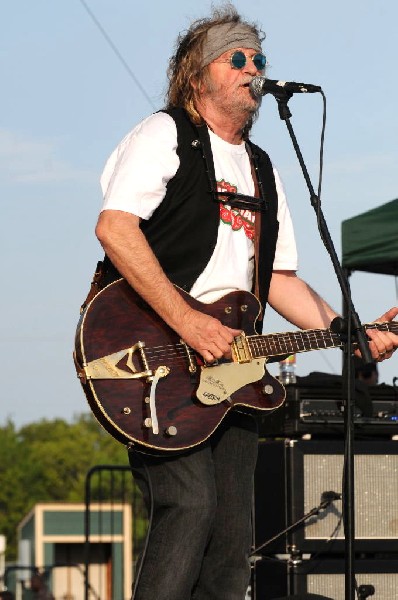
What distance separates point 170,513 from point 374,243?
418 cm

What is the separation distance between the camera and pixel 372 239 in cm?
769

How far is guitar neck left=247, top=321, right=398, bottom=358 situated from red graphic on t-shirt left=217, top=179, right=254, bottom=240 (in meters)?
0.37

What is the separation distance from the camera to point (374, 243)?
7656 mm

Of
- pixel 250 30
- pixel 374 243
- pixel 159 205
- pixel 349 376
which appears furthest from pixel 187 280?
pixel 374 243

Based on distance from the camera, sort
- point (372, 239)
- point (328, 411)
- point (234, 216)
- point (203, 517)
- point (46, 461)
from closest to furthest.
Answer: point (203, 517)
point (234, 216)
point (328, 411)
point (372, 239)
point (46, 461)

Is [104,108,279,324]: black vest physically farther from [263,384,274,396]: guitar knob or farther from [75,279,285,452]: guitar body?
[263,384,274,396]: guitar knob

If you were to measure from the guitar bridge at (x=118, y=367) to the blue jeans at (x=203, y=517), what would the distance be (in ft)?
0.90

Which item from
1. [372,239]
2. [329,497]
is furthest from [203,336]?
[372,239]

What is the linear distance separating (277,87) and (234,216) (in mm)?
462

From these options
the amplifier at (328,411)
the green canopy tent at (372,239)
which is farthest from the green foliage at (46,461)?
the amplifier at (328,411)

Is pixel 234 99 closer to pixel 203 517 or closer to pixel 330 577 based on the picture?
pixel 203 517

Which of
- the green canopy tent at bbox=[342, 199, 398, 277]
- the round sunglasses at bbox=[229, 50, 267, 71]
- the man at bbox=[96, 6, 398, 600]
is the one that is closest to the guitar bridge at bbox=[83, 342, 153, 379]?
the man at bbox=[96, 6, 398, 600]

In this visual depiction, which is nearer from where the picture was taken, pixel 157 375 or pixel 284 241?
pixel 157 375

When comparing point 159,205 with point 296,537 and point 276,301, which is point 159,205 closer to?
point 276,301
